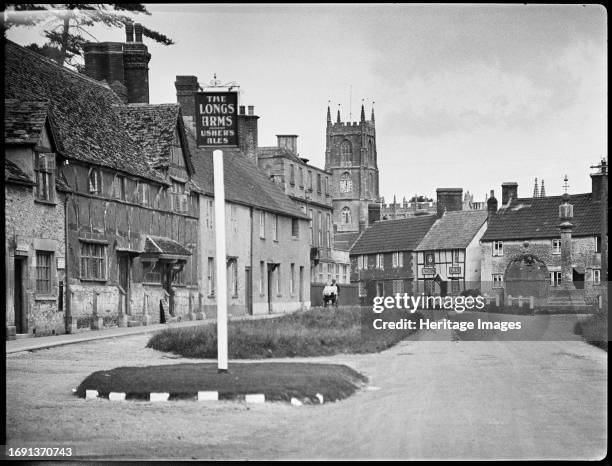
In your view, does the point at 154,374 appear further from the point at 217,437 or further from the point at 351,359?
the point at 351,359

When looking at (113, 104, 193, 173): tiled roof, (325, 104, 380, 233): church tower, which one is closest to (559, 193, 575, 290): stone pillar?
(325, 104, 380, 233): church tower

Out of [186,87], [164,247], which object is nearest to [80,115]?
[164,247]

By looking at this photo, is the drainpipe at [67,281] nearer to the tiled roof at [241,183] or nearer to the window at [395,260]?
the tiled roof at [241,183]

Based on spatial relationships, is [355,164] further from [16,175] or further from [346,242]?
[346,242]

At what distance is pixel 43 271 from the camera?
2488 cm

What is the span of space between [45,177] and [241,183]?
6.74m

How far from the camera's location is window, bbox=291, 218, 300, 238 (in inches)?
1273

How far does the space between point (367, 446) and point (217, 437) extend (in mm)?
1905

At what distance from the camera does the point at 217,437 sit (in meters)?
12.7

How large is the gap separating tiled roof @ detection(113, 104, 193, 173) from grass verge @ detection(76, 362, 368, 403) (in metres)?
10.3

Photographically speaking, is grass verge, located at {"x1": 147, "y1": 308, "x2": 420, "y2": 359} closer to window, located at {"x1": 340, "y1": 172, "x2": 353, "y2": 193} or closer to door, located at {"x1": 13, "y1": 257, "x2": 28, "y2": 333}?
door, located at {"x1": 13, "y1": 257, "x2": 28, "y2": 333}

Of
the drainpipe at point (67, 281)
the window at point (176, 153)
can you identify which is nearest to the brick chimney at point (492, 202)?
the window at point (176, 153)

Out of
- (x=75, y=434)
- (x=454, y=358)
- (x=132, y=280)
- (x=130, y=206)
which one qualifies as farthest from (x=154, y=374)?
(x=132, y=280)

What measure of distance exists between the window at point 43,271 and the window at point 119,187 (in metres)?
2.22
